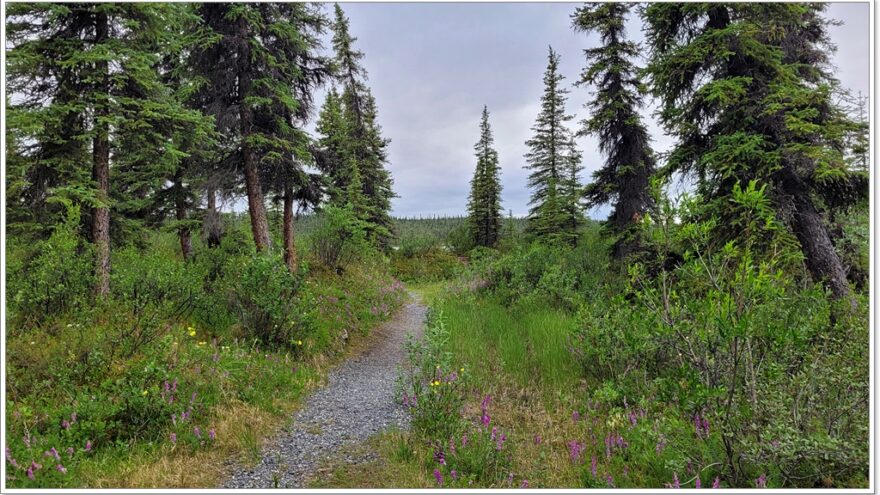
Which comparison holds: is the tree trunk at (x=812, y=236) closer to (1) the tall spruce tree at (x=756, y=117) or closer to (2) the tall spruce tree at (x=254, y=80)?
(1) the tall spruce tree at (x=756, y=117)

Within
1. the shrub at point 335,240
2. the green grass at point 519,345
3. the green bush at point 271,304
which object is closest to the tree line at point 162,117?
the shrub at point 335,240

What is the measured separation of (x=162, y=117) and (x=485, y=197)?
29.7m

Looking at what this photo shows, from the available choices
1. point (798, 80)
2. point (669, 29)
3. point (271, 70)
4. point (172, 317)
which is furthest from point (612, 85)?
point (172, 317)

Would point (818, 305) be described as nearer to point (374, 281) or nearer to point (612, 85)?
point (612, 85)

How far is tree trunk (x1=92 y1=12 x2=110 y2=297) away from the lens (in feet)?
22.1

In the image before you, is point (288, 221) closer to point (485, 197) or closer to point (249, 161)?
point (249, 161)

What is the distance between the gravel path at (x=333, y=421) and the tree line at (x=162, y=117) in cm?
452

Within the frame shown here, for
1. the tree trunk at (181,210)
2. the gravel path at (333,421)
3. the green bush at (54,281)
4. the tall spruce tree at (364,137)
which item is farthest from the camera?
the tall spruce tree at (364,137)

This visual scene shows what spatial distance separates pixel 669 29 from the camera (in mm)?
8461

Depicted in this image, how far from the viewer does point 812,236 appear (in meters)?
7.16

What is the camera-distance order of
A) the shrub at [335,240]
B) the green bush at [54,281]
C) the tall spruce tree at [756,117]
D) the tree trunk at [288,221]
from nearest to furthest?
the green bush at [54,281] < the tall spruce tree at [756,117] < the tree trunk at [288,221] < the shrub at [335,240]

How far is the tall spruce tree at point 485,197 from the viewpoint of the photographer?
34.9m

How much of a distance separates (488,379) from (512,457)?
2.13m

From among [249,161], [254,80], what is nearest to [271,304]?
[249,161]
